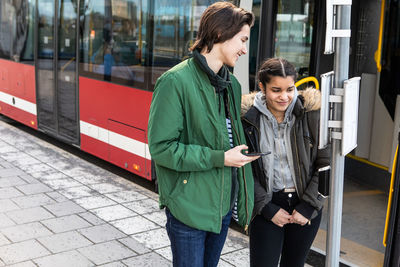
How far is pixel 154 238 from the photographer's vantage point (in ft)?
15.3

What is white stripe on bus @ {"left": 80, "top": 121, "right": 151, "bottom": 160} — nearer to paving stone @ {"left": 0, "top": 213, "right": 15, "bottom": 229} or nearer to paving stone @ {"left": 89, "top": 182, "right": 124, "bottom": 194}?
paving stone @ {"left": 89, "top": 182, "right": 124, "bottom": 194}

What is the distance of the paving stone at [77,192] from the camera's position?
5848 mm

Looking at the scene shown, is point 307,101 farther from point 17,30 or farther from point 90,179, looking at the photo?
point 17,30

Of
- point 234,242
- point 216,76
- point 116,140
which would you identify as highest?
point 216,76

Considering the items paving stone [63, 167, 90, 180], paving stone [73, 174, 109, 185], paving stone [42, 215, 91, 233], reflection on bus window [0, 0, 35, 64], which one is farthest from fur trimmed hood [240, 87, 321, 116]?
reflection on bus window [0, 0, 35, 64]

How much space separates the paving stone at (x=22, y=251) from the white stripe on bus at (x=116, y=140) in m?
1.75

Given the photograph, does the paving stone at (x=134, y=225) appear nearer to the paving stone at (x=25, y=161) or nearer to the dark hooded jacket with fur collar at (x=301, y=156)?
the dark hooded jacket with fur collar at (x=301, y=156)

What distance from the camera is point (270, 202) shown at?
267cm

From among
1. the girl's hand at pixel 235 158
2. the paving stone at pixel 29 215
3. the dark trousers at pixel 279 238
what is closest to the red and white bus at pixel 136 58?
the paving stone at pixel 29 215

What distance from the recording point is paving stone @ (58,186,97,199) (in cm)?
585

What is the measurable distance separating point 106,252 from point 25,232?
0.89 m

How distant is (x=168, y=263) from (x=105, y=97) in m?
3.08

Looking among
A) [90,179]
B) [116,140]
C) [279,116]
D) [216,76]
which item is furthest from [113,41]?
[216,76]

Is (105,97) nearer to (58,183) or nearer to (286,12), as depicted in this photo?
(58,183)
